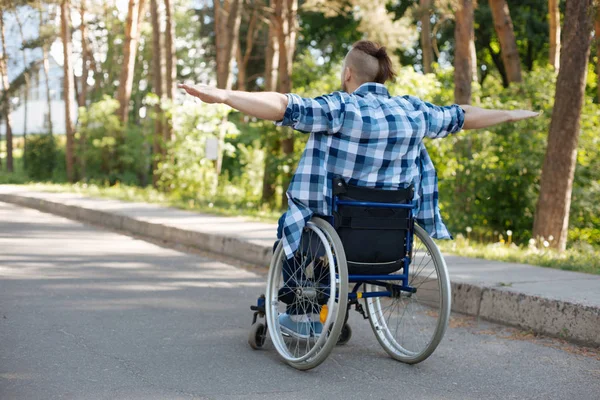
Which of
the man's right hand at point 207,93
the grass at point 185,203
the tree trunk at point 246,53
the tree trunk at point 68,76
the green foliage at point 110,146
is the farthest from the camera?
the tree trunk at point 246,53

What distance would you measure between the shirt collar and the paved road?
1609mm

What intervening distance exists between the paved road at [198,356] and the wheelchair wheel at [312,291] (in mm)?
155

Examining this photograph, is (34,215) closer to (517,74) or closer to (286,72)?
(286,72)

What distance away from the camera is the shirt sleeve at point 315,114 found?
466 cm

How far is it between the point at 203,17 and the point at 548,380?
3824 cm

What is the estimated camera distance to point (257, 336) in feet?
17.7

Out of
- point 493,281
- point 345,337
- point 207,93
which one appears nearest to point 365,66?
point 207,93

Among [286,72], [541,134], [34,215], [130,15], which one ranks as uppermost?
[130,15]

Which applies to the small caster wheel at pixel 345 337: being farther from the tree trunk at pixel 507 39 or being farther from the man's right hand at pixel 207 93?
the tree trunk at pixel 507 39

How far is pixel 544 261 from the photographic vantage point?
880 cm

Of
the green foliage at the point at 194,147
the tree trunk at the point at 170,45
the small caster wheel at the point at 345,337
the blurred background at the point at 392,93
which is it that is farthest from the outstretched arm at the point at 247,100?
the tree trunk at the point at 170,45

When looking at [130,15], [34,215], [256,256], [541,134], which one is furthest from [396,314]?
[130,15]

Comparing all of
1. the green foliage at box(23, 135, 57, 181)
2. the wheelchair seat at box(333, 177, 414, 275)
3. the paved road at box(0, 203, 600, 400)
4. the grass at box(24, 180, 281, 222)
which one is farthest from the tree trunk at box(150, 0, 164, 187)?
the wheelchair seat at box(333, 177, 414, 275)

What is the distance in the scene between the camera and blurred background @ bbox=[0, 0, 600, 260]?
1234cm
